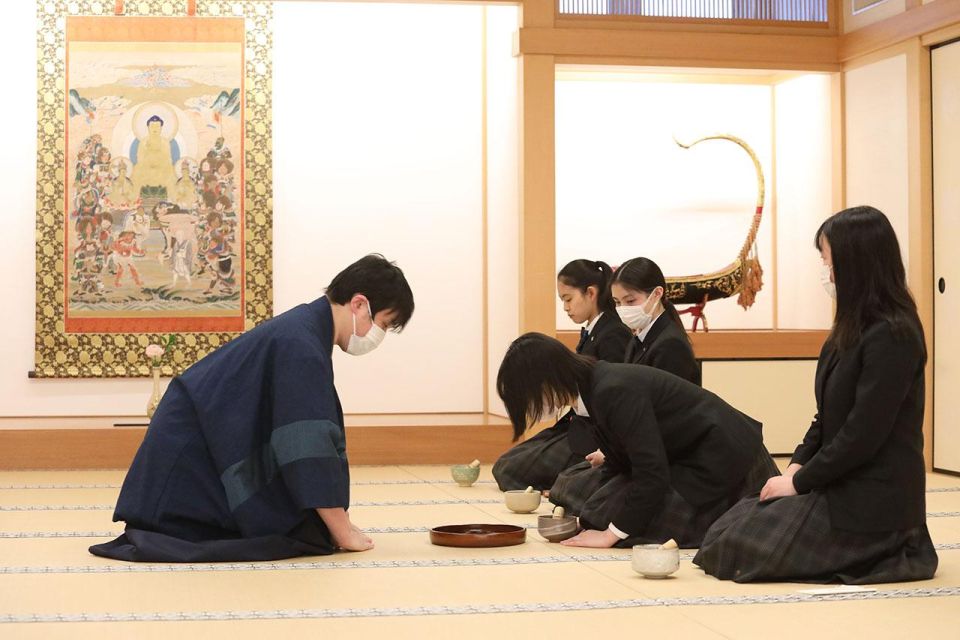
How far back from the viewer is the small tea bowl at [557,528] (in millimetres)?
3799

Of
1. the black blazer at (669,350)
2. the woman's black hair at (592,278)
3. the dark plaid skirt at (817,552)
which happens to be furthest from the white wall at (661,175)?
the dark plaid skirt at (817,552)

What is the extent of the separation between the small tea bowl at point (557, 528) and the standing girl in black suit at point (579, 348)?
3.39ft

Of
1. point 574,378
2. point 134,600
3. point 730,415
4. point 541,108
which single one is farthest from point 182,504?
point 541,108

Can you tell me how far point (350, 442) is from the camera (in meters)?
6.41

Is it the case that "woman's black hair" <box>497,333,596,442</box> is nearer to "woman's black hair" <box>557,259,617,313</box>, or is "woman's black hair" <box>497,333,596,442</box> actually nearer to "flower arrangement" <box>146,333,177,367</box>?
"woman's black hair" <box>557,259,617,313</box>

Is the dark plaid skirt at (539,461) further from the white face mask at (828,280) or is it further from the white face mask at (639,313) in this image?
the white face mask at (828,280)

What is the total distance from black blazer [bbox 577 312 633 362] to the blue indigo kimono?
1.54m

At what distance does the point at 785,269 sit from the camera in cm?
751

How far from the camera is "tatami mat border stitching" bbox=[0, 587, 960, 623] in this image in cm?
275

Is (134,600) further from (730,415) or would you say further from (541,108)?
(541,108)

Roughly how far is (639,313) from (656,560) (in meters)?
1.48

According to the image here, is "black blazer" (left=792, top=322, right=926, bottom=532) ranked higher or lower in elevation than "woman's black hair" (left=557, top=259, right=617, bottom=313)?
lower

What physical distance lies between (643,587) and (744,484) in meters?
0.80

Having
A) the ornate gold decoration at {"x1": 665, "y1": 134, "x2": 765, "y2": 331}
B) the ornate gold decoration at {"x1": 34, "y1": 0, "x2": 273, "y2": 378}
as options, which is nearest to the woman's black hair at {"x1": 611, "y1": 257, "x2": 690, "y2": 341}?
the ornate gold decoration at {"x1": 665, "y1": 134, "x2": 765, "y2": 331}
